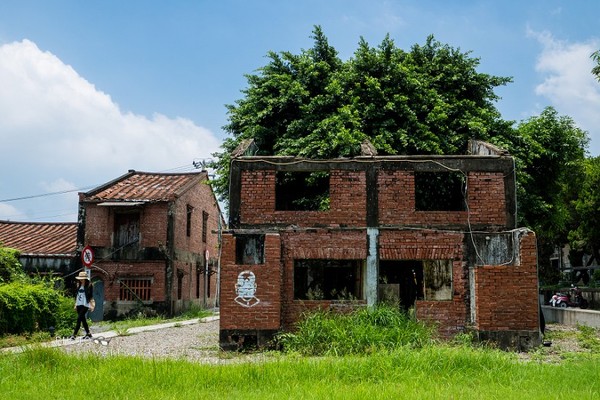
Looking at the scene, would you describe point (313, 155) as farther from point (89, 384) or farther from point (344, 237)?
point (89, 384)

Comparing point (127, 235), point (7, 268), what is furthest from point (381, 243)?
point (127, 235)

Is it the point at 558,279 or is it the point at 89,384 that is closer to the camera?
the point at 89,384

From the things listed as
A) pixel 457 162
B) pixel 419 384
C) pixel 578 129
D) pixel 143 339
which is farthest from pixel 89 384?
pixel 578 129

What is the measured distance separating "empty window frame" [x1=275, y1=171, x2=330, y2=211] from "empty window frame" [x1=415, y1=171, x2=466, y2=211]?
2.79 metres

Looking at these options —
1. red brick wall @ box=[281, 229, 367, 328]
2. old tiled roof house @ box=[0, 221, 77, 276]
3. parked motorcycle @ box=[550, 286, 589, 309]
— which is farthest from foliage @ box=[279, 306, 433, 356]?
parked motorcycle @ box=[550, 286, 589, 309]

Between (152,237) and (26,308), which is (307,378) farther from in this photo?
(152,237)

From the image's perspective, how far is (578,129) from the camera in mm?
22062

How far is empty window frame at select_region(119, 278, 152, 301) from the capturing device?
24.5 metres

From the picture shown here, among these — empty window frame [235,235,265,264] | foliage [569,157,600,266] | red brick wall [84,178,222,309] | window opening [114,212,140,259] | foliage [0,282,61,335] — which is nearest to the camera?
empty window frame [235,235,265,264]

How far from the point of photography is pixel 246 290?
41.7 feet

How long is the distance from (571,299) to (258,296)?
21.8 meters

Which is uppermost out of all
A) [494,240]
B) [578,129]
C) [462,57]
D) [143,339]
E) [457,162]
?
[462,57]

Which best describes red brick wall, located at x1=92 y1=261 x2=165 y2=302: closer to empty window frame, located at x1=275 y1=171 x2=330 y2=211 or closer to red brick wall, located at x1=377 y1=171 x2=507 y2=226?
empty window frame, located at x1=275 y1=171 x2=330 y2=211

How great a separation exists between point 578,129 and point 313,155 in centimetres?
1099
